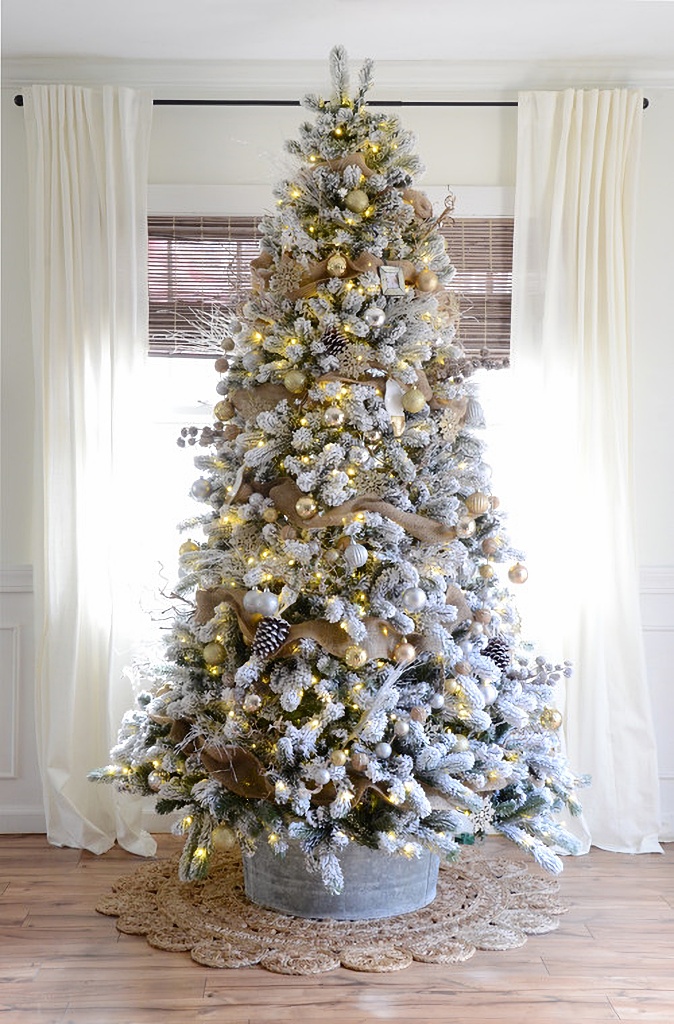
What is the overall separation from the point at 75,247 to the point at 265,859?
204 centimetres

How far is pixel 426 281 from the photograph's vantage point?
9.32ft

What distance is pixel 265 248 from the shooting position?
118 inches

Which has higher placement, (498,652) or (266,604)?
(266,604)

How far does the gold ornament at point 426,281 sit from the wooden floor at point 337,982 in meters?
1.72

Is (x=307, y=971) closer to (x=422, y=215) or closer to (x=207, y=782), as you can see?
(x=207, y=782)

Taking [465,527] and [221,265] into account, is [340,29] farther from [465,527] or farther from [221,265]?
[465,527]

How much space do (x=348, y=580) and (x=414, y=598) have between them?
19 cm

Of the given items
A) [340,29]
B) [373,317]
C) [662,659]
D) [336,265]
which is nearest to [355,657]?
[373,317]

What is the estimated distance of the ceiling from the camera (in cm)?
317

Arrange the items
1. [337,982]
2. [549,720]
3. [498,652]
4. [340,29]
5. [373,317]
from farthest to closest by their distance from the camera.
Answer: [340,29]
[549,720]
[498,652]
[373,317]
[337,982]

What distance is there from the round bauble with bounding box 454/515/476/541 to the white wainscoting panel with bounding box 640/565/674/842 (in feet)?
3.76

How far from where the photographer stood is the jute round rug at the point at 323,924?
8.63ft

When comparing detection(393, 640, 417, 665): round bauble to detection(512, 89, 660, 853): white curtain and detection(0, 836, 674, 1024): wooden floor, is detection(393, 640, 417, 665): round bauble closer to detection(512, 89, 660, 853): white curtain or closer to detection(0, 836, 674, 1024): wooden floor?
detection(0, 836, 674, 1024): wooden floor

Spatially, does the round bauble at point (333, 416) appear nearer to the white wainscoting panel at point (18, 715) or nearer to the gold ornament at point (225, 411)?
the gold ornament at point (225, 411)
